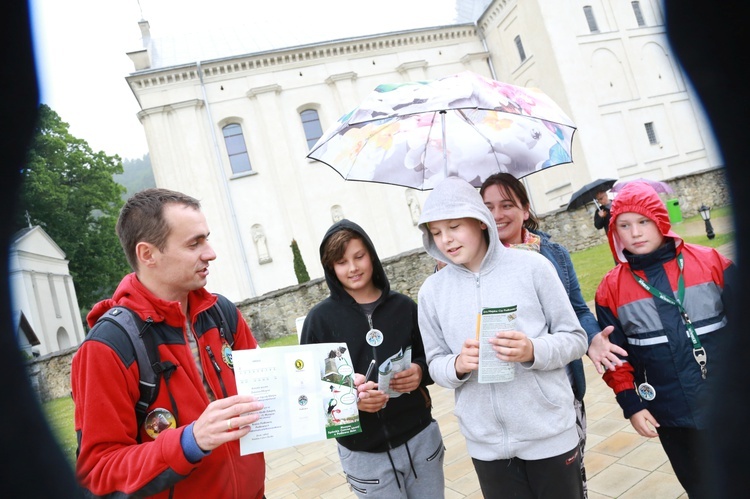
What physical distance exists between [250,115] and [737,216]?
24.9 metres

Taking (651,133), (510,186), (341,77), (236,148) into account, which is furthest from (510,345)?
(651,133)

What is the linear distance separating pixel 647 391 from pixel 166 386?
2.05 metres

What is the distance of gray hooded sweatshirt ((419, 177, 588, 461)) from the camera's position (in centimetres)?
193

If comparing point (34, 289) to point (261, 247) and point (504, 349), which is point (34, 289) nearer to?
point (504, 349)

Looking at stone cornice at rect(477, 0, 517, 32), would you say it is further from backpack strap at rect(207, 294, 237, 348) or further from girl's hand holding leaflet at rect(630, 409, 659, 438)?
backpack strap at rect(207, 294, 237, 348)

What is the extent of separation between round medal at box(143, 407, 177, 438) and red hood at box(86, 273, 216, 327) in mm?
310

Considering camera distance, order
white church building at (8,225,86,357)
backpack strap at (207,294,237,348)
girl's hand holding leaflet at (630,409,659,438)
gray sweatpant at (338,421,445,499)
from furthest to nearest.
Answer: gray sweatpant at (338,421,445,499) → girl's hand holding leaflet at (630,409,659,438) → backpack strap at (207,294,237,348) → white church building at (8,225,86,357)

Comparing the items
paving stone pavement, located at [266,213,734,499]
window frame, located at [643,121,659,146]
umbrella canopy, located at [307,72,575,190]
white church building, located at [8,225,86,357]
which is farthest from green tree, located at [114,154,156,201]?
window frame, located at [643,121,659,146]

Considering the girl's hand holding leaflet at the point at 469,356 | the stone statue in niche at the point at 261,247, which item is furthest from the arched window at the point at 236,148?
the girl's hand holding leaflet at the point at 469,356

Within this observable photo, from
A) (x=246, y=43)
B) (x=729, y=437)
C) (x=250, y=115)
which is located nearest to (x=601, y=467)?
(x=729, y=437)

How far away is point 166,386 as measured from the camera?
5.07ft

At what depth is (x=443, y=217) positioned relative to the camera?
2105 millimetres

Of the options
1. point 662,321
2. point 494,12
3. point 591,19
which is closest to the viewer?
point 662,321

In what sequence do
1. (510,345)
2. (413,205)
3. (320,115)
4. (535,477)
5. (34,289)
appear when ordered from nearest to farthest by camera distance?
1. (34,289)
2. (510,345)
3. (535,477)
4. (413,205)
5. (320,115)
